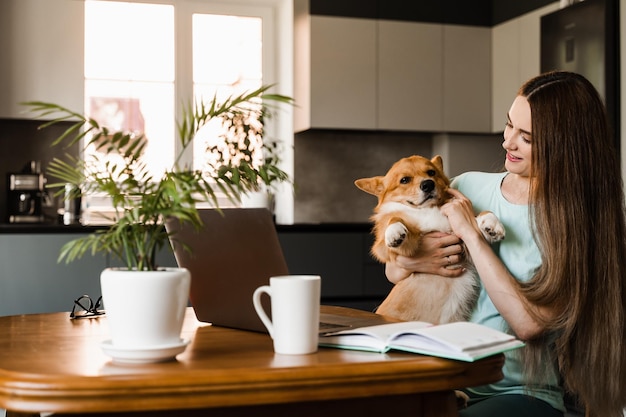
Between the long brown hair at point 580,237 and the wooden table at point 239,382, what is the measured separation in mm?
488

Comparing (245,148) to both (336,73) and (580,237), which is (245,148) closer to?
(336,73)

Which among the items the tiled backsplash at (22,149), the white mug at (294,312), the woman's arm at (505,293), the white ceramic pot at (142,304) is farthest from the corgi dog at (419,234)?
the tiled backsplash at (22,149)

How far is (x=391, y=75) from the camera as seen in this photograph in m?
4.66

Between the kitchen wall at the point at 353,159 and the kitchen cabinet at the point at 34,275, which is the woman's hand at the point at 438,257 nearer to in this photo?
the kitchen cabinet at the point at 34,275

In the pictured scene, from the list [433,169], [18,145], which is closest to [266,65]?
[18,145]

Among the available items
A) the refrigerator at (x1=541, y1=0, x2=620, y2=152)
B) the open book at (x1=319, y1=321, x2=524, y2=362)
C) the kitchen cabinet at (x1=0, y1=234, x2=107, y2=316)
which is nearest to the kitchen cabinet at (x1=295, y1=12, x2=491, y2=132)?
the refrigerator at (x1=541, y1=0, x2=620, y2=152)

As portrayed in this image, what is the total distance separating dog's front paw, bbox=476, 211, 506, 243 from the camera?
1769 millimetres

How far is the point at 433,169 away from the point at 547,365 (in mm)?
536

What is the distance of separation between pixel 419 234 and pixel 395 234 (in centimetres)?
11

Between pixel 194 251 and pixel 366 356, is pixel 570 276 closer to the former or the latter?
pixel 366 356

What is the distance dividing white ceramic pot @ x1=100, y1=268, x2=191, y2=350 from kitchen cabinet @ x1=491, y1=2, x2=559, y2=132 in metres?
3.52

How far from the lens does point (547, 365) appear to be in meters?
1.69

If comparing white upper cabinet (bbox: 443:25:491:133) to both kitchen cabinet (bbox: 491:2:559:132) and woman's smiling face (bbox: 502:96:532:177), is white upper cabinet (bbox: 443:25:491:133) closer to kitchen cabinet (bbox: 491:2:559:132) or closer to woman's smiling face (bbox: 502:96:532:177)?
kitchen cabinet (bbox: 491:2:559:132)

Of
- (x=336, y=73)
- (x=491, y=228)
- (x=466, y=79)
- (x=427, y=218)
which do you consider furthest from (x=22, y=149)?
(x=491, y=228)
